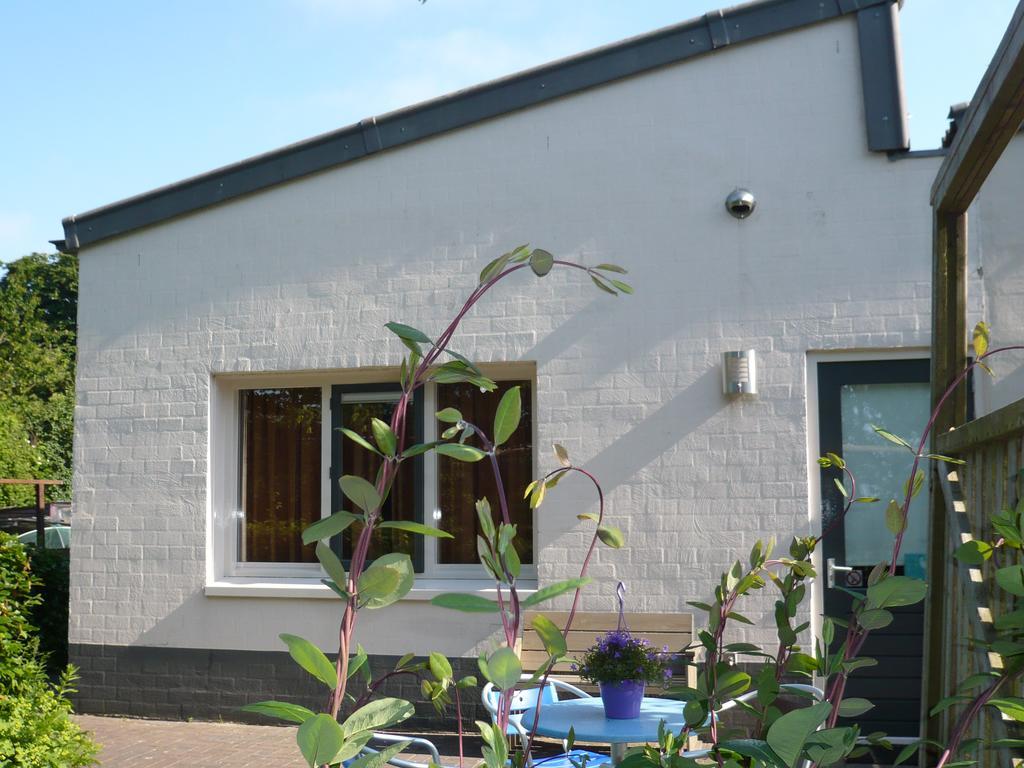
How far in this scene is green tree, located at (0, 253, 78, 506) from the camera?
1154 inches

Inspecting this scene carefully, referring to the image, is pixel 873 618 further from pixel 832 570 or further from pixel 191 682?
pixel 191 682

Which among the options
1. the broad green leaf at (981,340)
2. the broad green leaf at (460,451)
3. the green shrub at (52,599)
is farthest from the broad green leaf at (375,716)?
the green shrub at (52,599)

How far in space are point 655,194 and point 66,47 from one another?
3.55m

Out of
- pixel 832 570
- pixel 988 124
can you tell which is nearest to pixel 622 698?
pixel 832 570

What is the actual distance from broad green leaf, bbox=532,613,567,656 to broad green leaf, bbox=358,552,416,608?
6.1 inches

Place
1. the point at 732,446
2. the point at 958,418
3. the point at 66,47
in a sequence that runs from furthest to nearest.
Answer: the point at 732,446 < the point at 66,47 < the point at 958,418

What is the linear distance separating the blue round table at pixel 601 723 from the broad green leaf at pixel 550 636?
299cm

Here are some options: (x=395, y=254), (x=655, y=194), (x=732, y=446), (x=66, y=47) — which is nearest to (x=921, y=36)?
(x=655, y=194)

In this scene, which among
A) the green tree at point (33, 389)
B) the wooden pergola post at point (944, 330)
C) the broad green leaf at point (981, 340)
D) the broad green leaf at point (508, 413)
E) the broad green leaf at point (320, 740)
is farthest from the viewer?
the green tree at point (33, 389)

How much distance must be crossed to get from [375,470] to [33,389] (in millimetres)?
32503

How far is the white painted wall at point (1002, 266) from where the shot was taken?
6.34m

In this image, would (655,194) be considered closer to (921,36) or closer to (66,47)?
(921,36)

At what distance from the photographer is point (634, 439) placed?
6.94 meters

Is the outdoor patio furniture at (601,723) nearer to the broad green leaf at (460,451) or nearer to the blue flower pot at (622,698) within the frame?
the blue flower pot at (622,698)
